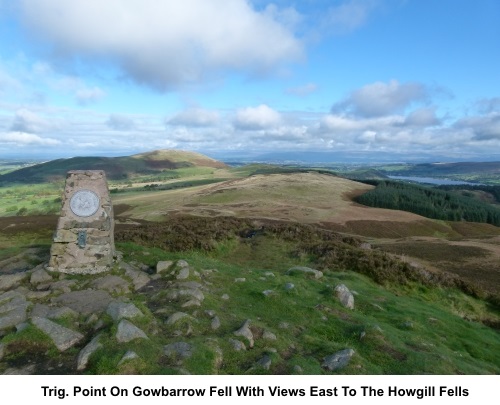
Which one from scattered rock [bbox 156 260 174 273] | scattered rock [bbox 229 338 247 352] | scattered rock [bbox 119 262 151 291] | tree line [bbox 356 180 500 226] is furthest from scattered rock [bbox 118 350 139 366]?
tree line [bbox 356 180 500 226]

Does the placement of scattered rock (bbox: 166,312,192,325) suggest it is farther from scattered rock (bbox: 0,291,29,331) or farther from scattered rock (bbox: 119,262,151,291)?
scattered rock (bbox: 0,291,29,331)

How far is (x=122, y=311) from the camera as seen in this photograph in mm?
11617

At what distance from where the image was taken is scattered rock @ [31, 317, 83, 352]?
400 inches

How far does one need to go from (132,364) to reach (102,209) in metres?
9.38

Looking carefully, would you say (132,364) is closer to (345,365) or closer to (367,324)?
(345,365)

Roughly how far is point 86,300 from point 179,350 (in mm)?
5170

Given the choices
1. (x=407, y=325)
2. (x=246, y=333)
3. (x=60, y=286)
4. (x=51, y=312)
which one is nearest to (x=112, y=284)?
(x=60, y=286)

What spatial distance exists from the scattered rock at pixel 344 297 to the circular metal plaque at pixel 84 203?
11594 millimetres

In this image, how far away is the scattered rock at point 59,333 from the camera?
10172mm

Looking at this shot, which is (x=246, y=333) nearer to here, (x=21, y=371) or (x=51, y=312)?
(x=21, y=371)

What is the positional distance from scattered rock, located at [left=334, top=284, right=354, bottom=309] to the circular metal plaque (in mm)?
11594

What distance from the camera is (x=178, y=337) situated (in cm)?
1080

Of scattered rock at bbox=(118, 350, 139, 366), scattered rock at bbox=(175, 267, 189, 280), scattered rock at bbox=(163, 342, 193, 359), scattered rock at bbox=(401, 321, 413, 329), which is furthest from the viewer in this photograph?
scattered rock at bbox=(175, 267, 189, 280)
